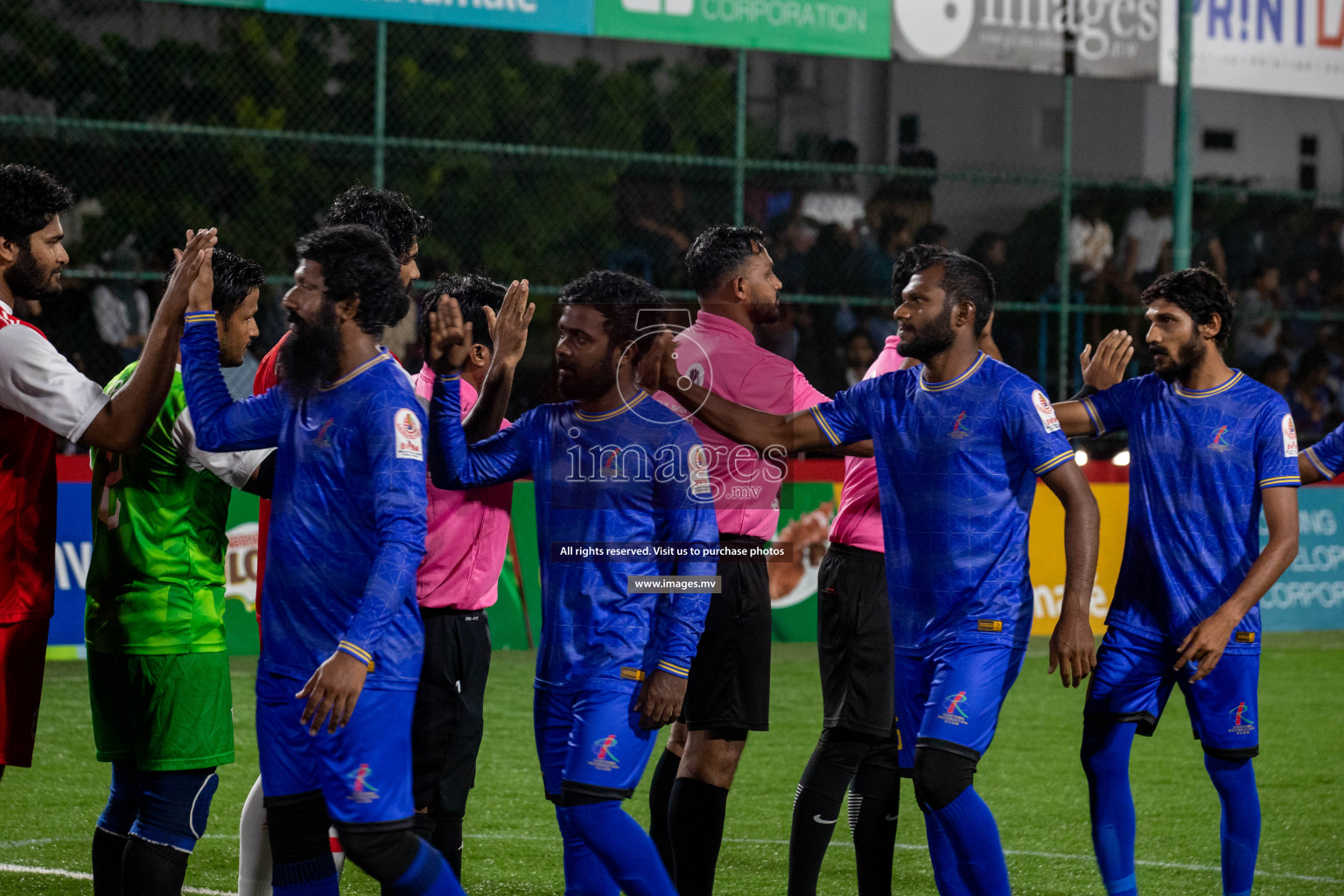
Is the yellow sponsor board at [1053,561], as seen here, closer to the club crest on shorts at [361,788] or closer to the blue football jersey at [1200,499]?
the blue football jersey at [1200,499]

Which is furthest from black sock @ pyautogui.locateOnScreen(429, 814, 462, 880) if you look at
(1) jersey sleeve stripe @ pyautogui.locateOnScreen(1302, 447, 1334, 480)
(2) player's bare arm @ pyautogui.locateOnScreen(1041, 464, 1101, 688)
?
(1) jersey sleeve stripe @ pyautogui.locateOnScreen(1302, 447, 1334, 480)

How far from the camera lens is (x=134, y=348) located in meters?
13.1

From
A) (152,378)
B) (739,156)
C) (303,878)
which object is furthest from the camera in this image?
(739,156)

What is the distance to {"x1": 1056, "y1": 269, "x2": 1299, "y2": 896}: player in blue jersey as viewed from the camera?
16.9 ft

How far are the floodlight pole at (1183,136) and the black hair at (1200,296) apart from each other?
9382mm

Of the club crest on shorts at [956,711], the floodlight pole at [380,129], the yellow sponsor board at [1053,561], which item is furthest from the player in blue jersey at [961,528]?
the floodlight pole at [380,129]

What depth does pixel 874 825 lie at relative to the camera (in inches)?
206

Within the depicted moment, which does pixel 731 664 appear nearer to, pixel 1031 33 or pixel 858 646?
pixel 858 646

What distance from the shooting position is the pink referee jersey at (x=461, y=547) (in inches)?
193

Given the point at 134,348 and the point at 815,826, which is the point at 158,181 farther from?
the point at 815,826

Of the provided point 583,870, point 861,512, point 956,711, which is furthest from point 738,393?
→ point 583,870

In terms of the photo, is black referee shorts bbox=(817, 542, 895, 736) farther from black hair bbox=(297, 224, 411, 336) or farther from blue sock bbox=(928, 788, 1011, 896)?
black hair bbox=(297, 224, 411, 336)

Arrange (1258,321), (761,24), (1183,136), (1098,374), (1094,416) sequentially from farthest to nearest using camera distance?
(1258,321)
(761,24)
(1183,136)
(1094,416)
(1098,374)

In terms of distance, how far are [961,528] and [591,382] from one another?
1.18 m
